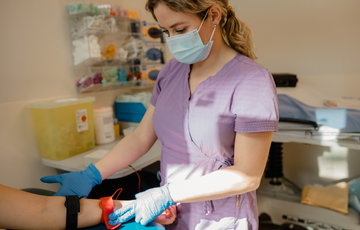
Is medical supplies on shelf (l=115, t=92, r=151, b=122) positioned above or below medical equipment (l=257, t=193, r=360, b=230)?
above

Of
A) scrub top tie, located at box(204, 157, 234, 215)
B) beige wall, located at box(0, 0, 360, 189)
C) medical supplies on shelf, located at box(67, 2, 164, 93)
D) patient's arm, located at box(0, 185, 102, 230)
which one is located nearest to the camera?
patient's arm, located at box(0, 185, 102, 230)

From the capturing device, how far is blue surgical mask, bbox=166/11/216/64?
99 centimetres

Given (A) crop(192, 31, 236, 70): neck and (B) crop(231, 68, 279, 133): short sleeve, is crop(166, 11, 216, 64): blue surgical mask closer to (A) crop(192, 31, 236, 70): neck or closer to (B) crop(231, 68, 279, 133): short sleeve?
(A) crop(192, 31, 236, 70): neck

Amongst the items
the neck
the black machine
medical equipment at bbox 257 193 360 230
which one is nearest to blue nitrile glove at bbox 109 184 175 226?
the neck

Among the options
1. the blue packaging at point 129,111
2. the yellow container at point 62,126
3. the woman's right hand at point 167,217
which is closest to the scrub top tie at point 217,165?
the woman's right hand at point 167,217

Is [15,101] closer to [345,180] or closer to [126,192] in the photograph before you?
[126,192]

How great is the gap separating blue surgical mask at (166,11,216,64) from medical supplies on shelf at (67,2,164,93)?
915 millimetres

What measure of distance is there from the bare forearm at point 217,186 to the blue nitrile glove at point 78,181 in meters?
0.41

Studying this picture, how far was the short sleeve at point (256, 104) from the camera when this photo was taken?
2.74 ft

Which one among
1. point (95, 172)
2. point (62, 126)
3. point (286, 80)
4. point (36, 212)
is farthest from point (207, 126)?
point (286, 80)

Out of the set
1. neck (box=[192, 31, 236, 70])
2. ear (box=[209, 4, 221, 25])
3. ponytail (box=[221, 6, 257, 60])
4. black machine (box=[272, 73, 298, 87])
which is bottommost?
black machine (box=[272, 73, 298, 87])

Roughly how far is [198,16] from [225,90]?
31cm

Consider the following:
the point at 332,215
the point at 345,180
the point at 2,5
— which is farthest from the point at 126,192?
the point at 345,180

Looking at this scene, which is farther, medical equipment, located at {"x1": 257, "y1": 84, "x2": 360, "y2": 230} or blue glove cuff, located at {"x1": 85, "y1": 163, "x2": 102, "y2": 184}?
medical equipment, located at {"x1": 257, "y1": 84, "x2": 360, "y2": 230}
